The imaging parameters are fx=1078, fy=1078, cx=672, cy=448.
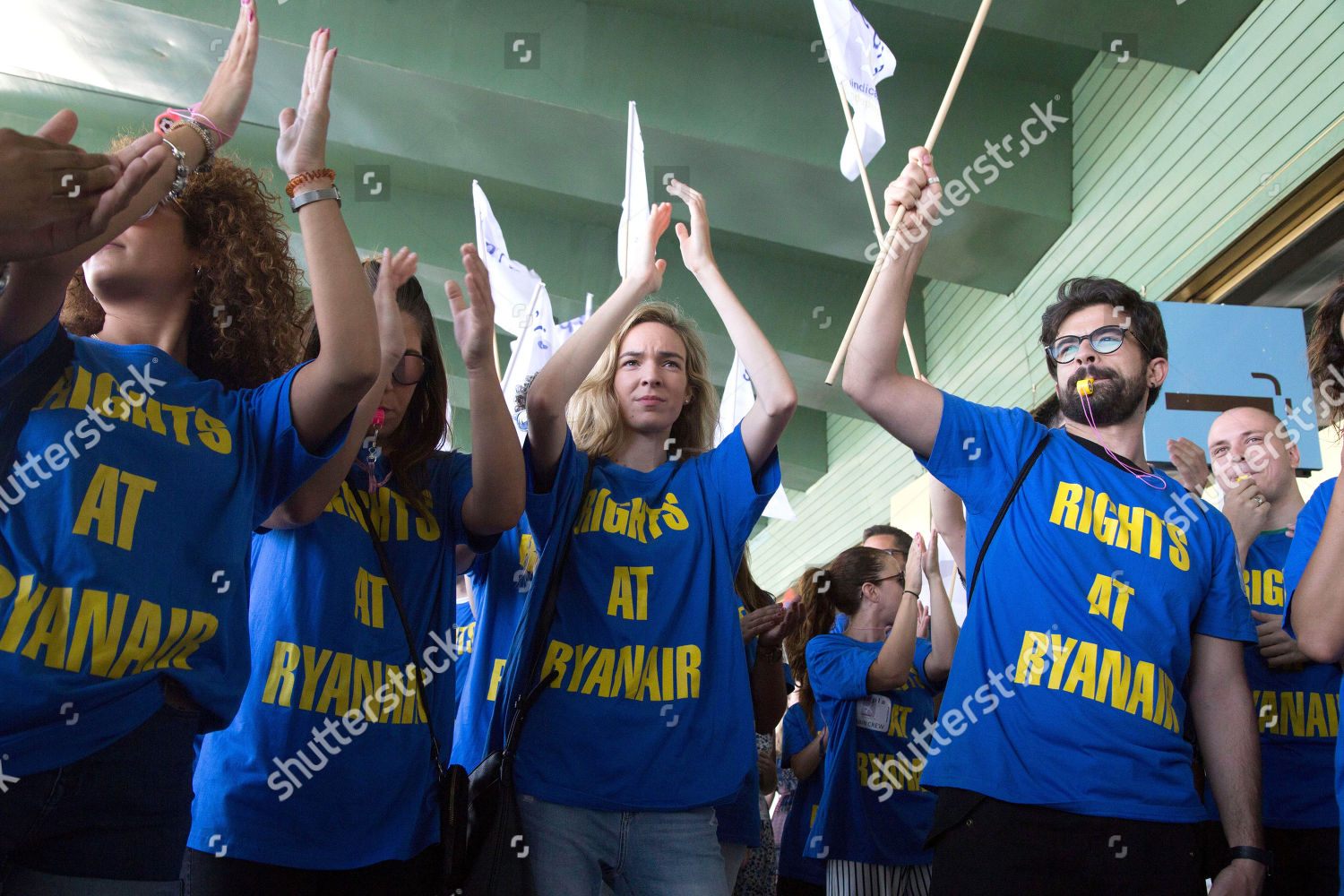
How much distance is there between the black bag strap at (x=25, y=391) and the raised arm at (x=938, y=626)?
2.61 metres

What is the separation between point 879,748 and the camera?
3576 mm

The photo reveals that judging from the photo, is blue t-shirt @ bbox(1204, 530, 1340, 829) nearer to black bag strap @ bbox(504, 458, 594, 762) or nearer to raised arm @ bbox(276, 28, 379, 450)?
black bag strap @ bbox(504, 458, 594, 762)

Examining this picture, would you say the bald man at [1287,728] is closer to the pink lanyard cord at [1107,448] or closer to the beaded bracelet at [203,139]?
the pink lanyard cord at [1107,448]

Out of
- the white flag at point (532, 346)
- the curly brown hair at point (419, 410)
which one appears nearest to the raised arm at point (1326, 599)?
the curly brown hair at point (419, 410)

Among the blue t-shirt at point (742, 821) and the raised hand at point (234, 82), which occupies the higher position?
the raised hand at point (234, 82)

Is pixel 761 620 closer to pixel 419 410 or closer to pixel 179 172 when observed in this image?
pixel 419 410

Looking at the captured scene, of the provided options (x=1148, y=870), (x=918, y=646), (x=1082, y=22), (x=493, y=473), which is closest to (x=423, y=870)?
(x=493, y=473)

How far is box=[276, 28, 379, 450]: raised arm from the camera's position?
172cm

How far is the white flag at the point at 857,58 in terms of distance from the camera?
459 centimetres

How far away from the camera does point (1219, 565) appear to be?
224cm

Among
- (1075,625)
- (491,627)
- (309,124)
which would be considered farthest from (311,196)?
(1075,625)

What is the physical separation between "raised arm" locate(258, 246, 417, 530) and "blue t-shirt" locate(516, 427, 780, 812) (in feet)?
1.44

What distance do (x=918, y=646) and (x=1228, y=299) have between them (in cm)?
252

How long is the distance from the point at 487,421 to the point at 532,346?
3.74m
